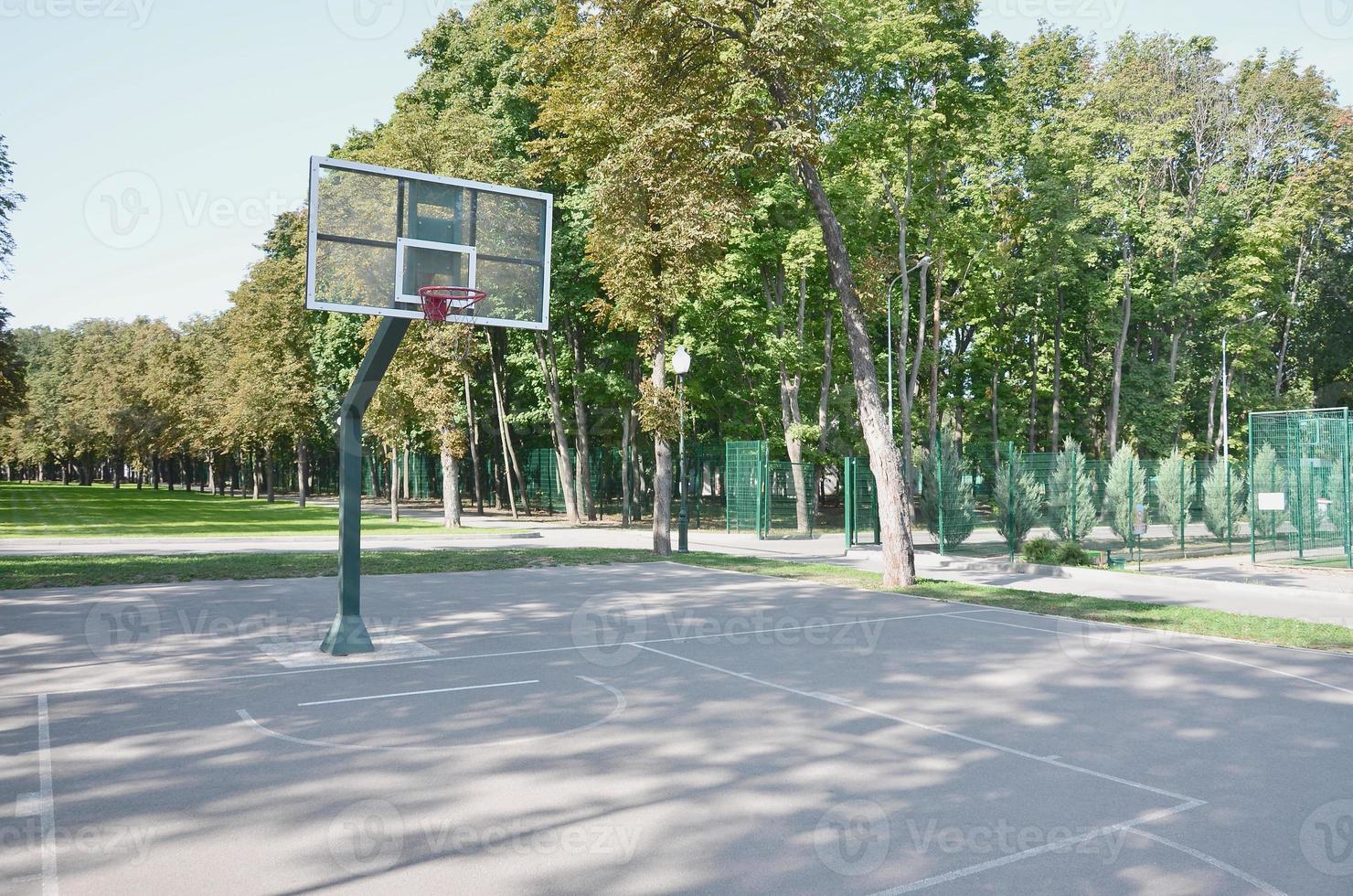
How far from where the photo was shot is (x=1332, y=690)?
9.41m

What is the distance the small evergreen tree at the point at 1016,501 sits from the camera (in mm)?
22984

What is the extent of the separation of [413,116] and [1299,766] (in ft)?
110

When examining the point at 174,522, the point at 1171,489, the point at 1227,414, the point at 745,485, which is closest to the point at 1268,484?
the point at 1171,489

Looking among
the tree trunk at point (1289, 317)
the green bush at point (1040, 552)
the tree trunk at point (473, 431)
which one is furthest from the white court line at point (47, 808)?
the tree trunk at point (1289, 317)

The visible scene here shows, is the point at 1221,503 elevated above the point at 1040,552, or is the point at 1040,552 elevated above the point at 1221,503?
the point at 1221,503

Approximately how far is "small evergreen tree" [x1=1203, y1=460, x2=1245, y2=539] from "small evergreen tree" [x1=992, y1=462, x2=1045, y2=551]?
27.6ft

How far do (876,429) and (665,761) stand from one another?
1158cm

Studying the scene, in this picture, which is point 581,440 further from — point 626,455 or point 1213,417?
point 1213,417

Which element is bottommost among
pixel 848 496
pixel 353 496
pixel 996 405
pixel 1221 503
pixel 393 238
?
pixel 1221 503

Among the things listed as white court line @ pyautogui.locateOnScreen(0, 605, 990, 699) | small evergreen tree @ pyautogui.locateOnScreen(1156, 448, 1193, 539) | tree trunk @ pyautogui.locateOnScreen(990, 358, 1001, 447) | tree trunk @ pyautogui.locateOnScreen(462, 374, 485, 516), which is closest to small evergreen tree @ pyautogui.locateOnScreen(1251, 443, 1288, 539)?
small evergreen tree @ pyautogui.locateOnScreen(1156, 448, 1193, 539)

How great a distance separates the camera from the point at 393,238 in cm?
1171

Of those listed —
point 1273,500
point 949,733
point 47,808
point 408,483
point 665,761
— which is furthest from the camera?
point 408,483

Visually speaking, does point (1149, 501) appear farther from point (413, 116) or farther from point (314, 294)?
point (413, 116)

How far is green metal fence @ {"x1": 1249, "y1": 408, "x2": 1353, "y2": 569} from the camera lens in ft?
69.7
